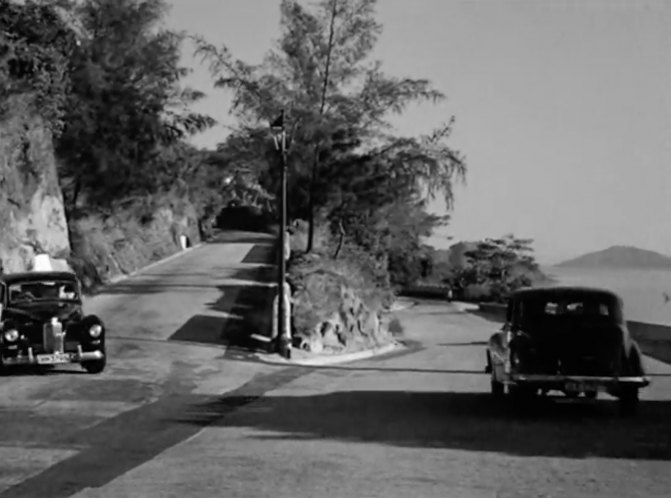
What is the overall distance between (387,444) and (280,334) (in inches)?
594

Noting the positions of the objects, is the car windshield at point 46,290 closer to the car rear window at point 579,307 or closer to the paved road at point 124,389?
the paved road at point 124,389

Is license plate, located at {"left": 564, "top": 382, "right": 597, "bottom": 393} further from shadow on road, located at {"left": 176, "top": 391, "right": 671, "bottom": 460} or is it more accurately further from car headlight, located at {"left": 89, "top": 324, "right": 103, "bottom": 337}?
car headlight, located at {"left": 89, "top": 324, "right": 103, "bottom": 337}

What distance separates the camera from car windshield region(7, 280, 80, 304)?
23188 millimetres

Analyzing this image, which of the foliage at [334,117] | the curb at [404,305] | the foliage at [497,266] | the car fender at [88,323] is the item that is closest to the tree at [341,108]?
the foliage at [334,117]

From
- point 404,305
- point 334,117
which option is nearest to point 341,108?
point 334,117

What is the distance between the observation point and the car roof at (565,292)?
17.4m

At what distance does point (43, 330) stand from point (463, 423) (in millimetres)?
9787

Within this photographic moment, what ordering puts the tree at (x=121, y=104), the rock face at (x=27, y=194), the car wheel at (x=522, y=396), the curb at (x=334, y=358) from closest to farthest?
the car wheel at (x=522, y=396)
the curb at (x=334, y=358)
the rock face at (x=27, y=194)
the tree at (x=121, y=104)

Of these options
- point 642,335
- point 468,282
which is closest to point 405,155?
point 642,335

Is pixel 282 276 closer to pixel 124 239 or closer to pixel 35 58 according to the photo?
pixel 35 58

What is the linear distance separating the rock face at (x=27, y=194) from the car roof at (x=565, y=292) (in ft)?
73.0

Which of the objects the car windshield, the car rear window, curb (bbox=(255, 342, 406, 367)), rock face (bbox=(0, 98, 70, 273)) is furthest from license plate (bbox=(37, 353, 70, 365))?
rock face (bbox=(0, 98, 70, 273))

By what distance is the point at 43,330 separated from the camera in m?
22.0

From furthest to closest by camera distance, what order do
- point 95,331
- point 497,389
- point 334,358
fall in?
point 334,358, point 95,331, point 497,389
